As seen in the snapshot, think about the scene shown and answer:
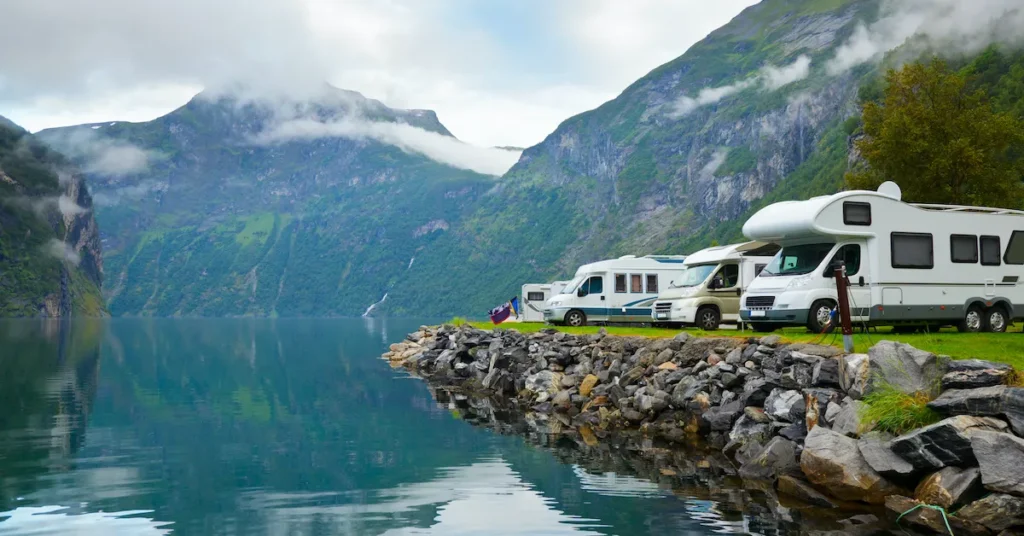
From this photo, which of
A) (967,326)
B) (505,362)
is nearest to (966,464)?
(967,326)

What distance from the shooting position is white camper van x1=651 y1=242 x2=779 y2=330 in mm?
28688

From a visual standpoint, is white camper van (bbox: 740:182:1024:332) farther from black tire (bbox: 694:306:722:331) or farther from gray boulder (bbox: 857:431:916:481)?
gray boulder (bbox: 857:431:916:481)

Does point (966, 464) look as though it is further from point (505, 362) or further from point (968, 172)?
point (968, 172)

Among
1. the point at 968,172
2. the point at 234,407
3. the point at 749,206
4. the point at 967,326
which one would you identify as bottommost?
the point at 234,407

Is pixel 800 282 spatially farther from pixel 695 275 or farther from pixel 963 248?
pixel 695 275

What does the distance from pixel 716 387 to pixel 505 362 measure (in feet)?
45.2

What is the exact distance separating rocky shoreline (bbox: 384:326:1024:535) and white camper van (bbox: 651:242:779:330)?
355cm

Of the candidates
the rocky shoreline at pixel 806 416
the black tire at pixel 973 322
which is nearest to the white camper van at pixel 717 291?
the rocky shoreline at pixel 806 416

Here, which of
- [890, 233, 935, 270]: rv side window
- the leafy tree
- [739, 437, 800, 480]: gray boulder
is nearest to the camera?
[739, 437, 800, 480]: gray boulder

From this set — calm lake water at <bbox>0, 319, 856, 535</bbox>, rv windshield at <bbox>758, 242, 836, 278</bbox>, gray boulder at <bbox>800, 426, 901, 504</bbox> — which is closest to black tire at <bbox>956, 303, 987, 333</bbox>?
rv windshield at <bbox>758, 242, 836, 278</bbox>

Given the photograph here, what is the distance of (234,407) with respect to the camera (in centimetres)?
2727

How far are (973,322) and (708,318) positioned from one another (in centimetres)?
898

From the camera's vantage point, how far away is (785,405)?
15531 mm

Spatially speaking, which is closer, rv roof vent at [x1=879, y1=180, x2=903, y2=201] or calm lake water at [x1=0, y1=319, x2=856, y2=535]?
calm lake water at [x1=0, y1=319, x2=856, y2=535]
